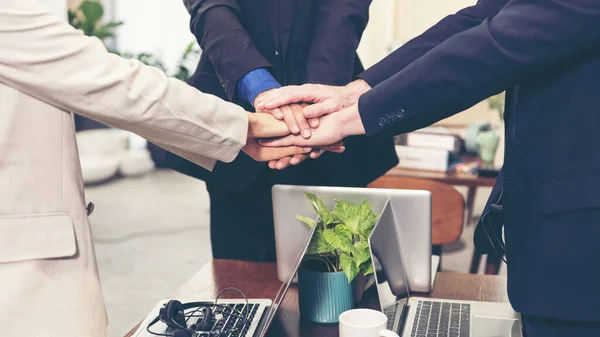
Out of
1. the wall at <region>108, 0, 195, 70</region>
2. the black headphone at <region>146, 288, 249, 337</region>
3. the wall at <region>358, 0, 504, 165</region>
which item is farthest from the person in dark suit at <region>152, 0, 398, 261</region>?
the wall at <region>108, 0, 195, 70</region>

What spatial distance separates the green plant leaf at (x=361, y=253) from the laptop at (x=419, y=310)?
17 mm

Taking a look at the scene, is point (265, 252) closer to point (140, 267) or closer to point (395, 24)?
point (140, 267)

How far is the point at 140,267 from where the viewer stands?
4113 millimetres

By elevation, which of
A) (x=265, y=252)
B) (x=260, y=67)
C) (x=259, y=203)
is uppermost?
(x=260, y=67)

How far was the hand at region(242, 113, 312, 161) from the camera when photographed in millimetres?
1585

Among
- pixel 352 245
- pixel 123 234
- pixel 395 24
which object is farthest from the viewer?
pixel 395 24

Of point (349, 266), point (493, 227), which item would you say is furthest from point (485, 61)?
point (349, 266)

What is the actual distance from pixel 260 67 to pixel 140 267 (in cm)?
272

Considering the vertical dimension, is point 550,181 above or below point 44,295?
above

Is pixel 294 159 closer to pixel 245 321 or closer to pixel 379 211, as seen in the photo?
pixel 379 211

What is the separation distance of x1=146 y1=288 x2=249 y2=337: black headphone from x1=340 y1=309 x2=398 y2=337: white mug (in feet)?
0.71

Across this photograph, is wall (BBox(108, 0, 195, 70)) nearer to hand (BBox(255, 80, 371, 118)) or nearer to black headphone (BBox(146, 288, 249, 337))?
hand (BBox(255, 80, 371, 118))

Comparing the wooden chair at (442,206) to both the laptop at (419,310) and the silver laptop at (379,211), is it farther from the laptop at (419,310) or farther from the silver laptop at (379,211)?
the laptop at (419,310)

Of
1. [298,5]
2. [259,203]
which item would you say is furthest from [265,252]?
[298,5]
